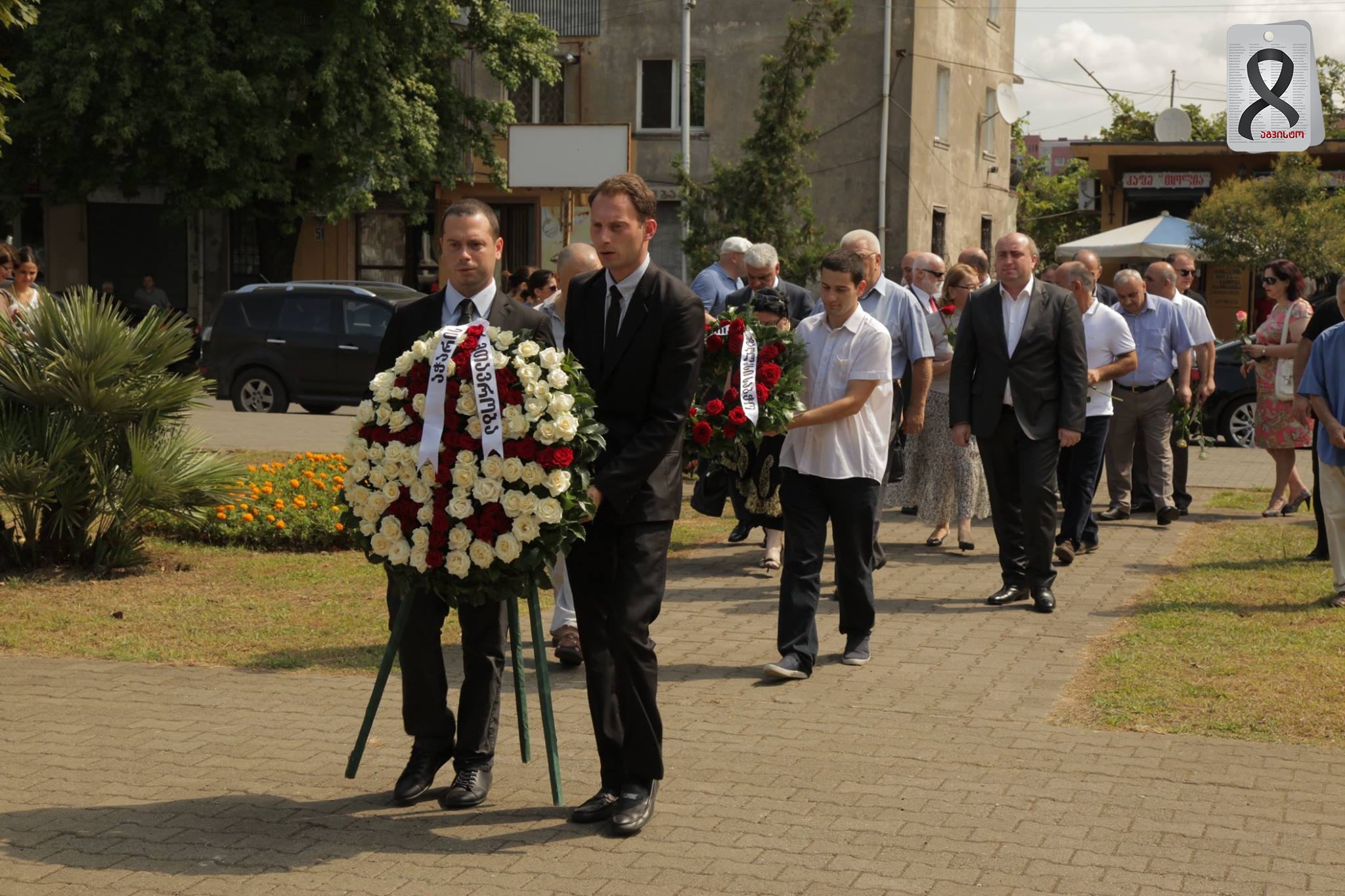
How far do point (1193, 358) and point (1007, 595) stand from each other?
4.71m

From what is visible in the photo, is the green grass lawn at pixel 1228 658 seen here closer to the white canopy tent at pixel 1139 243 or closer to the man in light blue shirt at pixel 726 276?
the man in light blue shirt at pixel 726 276

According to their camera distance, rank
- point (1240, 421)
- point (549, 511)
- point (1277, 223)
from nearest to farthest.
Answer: point (549, 511) → point (1240, 421) → point (1277, 223)

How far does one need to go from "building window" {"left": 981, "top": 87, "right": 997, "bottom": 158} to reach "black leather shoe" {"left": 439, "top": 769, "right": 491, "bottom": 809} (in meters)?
41.1

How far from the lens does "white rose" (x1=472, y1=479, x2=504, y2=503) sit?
539cm

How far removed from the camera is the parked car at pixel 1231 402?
20.0 m

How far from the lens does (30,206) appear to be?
128ft

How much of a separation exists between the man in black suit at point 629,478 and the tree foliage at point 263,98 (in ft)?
89.4

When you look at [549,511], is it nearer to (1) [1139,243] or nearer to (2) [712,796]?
(2) [712,796]

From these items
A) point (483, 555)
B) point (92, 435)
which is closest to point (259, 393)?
point (92, 435)

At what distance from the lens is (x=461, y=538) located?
5426mm

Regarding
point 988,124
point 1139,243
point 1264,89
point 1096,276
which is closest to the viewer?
point 1096,276

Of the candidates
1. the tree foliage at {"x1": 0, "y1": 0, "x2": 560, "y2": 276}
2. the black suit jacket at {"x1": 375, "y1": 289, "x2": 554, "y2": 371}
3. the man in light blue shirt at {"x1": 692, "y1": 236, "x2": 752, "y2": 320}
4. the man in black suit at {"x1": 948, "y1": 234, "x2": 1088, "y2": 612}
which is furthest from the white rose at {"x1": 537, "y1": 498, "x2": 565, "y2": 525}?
the tree foliage at {"x1": 0, "y1": 0, "x2": 560, "y2": 276}

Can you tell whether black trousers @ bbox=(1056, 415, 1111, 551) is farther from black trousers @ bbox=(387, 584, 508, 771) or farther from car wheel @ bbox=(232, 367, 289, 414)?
car wheel @ bbox=(232, 367, 289, 414)

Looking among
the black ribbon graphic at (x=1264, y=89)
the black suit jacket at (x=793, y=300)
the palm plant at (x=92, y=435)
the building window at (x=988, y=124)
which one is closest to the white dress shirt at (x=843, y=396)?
the black suit jacket at (x=793, y=300)
